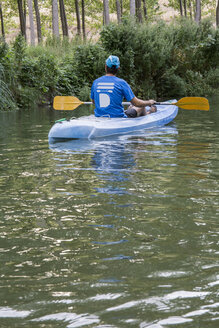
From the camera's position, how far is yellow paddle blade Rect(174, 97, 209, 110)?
34.9 ft

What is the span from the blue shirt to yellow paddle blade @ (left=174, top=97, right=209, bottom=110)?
1.93m

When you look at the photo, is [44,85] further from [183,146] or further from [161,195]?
[161,195]

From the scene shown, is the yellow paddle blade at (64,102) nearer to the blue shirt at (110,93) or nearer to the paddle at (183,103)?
the paddle at (183,103)

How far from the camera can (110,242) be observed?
325 centimetres

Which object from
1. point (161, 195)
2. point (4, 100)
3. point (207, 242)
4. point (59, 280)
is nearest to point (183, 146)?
point (161, 195)

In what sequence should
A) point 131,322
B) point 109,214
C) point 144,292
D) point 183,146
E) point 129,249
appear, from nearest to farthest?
point 131,322 < point 144,292 < point 129,249 < point 109,214 < point 183,146

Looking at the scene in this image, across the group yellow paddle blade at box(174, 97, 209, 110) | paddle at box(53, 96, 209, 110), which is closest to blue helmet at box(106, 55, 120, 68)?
paddle at box(53, 96, 209, 110)

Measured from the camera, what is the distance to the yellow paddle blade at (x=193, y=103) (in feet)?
34.9

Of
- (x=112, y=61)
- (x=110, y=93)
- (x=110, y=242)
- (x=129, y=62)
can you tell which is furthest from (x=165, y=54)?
(x=110, y=242)

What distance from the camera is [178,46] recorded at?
840 inches

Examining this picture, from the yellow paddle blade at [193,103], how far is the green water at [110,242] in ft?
13.2

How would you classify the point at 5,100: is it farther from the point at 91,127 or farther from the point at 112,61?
the point at 112,61

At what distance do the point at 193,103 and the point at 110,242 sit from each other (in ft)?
26.1

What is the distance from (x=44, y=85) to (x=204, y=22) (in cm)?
887
